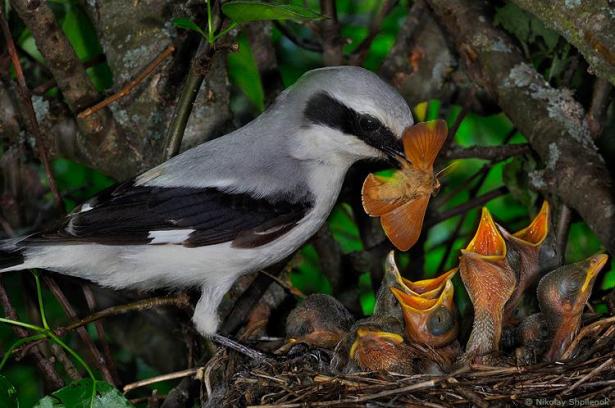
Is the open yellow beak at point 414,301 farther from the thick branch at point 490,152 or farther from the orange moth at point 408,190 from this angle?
the thick branch at point 490,152

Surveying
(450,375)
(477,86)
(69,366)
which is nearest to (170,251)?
(69,366)

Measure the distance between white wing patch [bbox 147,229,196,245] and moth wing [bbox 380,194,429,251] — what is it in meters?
0.58

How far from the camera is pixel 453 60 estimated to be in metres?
3.81

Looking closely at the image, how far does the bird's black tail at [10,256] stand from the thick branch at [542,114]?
1.65 meters

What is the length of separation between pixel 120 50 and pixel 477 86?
129 cm

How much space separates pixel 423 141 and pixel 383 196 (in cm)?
24

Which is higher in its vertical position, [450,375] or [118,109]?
[118,109]

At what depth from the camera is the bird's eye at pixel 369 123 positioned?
2.83m

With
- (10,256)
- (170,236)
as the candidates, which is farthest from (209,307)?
(10,256)

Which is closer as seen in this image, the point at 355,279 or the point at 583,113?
the point at 583,113

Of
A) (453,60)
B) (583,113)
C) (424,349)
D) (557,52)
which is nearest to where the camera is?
(424,349)

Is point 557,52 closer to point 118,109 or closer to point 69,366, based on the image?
point 118,109

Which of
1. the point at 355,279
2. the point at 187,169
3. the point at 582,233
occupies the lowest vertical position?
the point at 355,279

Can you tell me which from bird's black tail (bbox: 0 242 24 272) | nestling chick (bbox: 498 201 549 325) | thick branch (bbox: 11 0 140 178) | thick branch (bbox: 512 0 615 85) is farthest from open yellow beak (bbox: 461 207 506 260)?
bird's black tail (bbox: 0 242 24 272)
